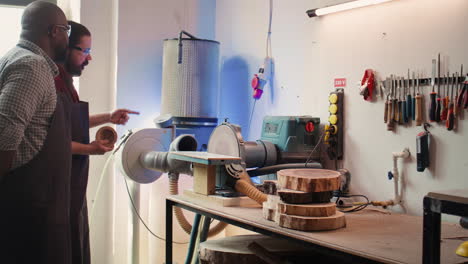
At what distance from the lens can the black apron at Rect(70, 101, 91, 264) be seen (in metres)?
2.21

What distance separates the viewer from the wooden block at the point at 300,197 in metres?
1.68

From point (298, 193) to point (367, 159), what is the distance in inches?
32.8

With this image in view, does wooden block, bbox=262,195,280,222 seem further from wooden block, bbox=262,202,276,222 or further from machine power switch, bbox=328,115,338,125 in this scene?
machine power switch, bbox=328,115,338,125

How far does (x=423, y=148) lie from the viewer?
2104 millimetres

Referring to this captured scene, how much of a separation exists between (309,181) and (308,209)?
0.10 m

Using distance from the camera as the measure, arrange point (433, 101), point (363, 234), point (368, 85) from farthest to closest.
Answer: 1. point (368, 85)
2. point (433, 101)
3. point (363, 234)

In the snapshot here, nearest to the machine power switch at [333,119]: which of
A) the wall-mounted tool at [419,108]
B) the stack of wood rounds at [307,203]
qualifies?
the wall-mounted tool at [419,108]

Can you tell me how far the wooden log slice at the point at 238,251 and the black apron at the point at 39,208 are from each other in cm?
58

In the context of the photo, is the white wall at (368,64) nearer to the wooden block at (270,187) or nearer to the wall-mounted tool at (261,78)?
the wall-mounted tool at (261,78)

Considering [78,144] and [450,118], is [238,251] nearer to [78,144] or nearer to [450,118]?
[78,144]

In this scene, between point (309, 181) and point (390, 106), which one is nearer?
point (309, 181)

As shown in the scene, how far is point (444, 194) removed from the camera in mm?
1111

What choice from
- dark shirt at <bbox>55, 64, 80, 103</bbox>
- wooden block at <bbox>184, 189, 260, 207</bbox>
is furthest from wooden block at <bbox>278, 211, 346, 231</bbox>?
dark shirt at <bbox>55, 64, 80, 103</bbox>

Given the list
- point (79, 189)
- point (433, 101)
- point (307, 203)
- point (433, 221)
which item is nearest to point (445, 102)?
point (433, 101)
